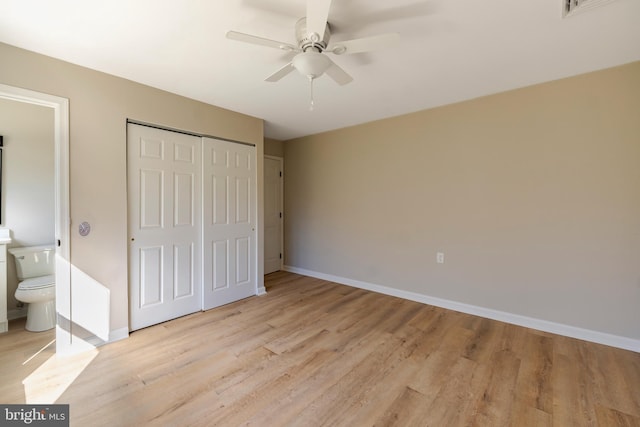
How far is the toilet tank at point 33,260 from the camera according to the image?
2.80m

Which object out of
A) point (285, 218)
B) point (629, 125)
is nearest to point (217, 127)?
point (285, 218)

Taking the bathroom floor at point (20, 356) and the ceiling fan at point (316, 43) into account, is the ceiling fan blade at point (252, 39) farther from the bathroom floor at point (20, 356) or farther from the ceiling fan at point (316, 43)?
the bathroom floor at point (20, 356)

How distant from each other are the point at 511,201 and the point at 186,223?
354 centimetres

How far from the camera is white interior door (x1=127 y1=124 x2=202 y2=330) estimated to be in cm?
261

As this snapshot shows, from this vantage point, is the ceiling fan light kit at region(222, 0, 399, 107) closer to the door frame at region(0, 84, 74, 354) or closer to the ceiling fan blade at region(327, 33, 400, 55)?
the ceiling fan blade at region(327, 33, 400, 55)

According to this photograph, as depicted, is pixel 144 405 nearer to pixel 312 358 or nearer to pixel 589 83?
pixel 312 358

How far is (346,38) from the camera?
1.92 metres

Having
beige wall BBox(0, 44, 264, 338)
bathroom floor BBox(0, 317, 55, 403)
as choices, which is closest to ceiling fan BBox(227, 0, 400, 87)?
beige wall BBox(0, 44, 264, 338)

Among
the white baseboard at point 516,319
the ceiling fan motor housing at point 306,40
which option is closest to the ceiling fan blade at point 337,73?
the ceiling fan motor housing at point 306,40

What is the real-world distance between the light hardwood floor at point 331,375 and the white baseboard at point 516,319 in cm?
10

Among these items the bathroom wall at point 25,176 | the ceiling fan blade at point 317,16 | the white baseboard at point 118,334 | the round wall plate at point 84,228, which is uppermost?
the ceiling fan blade at point 317,16

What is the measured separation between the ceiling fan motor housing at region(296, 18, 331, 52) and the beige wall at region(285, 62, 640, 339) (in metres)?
2.10

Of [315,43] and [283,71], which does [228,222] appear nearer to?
[283,71]

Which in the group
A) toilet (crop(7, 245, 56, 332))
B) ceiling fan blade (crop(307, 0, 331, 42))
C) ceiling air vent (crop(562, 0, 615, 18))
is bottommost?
toilet (crop(7, 245, 56, 332))
